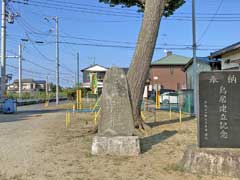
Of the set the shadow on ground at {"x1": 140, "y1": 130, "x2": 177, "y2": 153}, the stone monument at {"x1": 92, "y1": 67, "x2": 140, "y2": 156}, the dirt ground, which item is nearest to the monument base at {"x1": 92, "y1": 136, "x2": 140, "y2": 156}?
the stone monument at {"x1": 92, "y1": 67, "x2": 140, "y2": 156}

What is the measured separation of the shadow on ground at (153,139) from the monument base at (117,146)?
716mm

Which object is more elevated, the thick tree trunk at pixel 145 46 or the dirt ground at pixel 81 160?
the thick tree trunk at pixel 145 46

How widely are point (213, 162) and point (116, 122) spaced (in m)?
2.92

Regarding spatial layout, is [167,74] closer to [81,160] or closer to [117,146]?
[117,146]

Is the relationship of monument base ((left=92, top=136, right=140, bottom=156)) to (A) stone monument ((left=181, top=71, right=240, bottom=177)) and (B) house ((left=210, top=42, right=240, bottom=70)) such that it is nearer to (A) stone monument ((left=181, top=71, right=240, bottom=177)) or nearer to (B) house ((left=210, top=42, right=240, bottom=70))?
(A) stone monument ((left=181, top=71, right=240, bottom=177))

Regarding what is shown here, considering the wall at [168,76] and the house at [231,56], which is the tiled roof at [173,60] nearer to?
the wall at [168,76]

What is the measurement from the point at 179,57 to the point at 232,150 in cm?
6099

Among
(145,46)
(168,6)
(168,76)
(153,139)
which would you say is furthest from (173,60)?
(153,139)

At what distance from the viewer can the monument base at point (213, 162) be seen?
7.03m

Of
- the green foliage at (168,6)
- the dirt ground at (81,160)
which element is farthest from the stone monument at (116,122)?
the green foliage at (168,6)

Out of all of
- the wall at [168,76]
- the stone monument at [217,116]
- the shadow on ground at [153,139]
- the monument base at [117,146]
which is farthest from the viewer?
the wall at [168,76]

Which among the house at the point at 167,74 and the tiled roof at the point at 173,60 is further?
the tiled roof at the point at 173,60

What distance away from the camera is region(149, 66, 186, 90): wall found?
62750 millimetres

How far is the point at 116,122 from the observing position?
9188 mm
